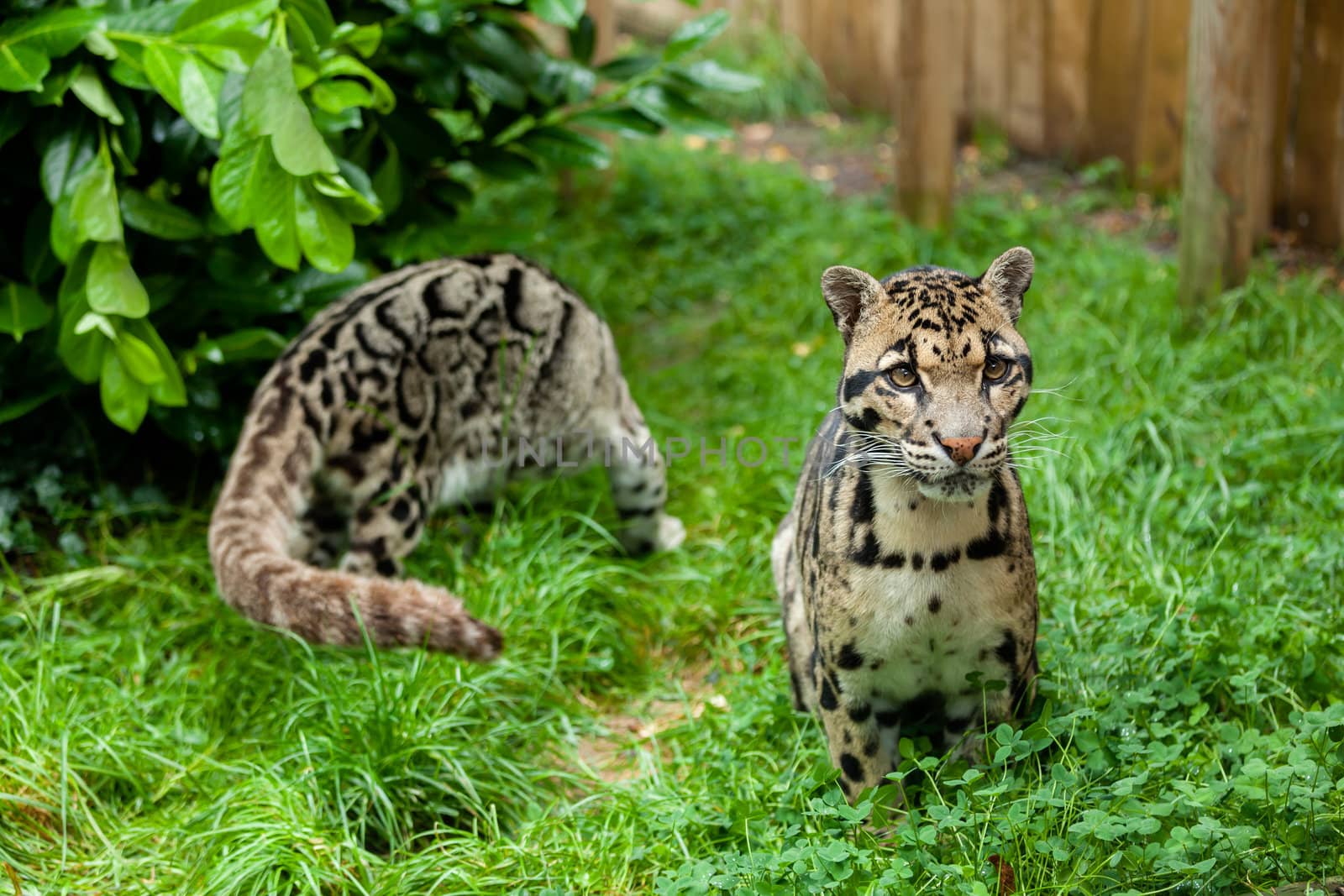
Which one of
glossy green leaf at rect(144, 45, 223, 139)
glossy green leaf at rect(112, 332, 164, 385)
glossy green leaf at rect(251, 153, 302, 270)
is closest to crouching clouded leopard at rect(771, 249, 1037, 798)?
glossy green leaf at rect(251, 153, 302, 270)

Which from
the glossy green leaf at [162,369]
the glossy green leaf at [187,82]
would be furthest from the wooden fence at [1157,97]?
the glossy green leaf at [162,369]

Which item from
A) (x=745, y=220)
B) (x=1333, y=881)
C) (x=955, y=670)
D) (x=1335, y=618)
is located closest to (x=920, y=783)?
(x=955, y=670)

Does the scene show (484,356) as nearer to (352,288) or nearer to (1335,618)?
(352,288)

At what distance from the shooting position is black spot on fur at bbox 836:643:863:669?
3.41 meters

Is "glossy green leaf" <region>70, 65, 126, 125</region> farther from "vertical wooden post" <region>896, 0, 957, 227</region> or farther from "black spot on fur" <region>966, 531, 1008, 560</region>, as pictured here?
"vertical wooden post" <region>896, 0, 957, 227</region>

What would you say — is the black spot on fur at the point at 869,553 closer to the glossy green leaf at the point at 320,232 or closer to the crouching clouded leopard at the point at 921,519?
the crouching clouded leopard at the point at 921,519

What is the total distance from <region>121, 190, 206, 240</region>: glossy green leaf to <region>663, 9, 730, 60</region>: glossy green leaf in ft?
7.13

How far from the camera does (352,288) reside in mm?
5566

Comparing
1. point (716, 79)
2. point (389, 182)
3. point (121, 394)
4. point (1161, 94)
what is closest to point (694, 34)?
point (716, 79)

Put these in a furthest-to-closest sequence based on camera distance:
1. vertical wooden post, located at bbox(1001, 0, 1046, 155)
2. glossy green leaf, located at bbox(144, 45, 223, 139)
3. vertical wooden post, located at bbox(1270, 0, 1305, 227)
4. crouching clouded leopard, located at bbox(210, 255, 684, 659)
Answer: vertical wooden post, located at bbox(1001, 0, 1046, 155) < vertical wooden post, located at bbox(1270, 0, 1305, 227) < glossy green leaf, located at bbox(144, 45, 223, 139) < crouching clouded leopard, located at bbox(210, 255, 684, 659)

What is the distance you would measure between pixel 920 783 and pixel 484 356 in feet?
8.31

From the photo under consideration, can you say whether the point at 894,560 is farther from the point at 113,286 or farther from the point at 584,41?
the point at 584,41

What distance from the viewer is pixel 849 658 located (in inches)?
135

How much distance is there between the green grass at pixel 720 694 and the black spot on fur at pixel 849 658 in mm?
319
